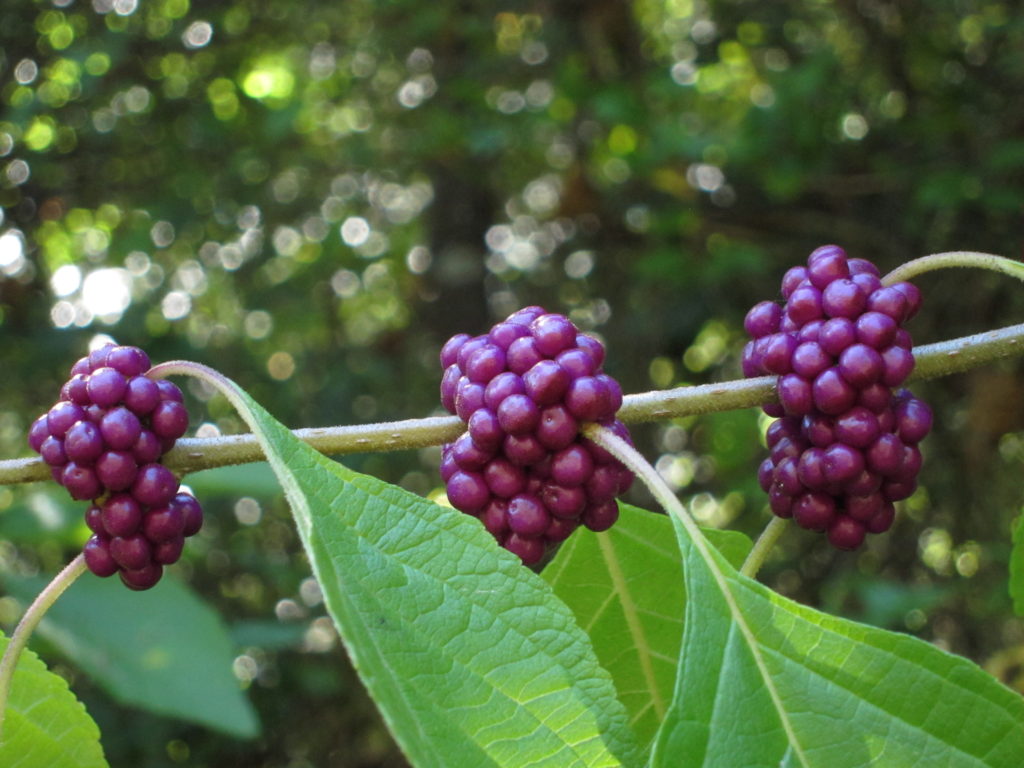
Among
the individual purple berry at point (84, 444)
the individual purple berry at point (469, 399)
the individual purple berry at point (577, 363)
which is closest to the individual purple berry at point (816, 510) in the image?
the individual purple berry at point (577, 363)

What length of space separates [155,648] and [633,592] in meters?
1.85

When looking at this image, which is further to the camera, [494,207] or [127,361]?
[494,207]

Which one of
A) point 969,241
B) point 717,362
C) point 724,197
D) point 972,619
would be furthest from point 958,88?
point 972,619

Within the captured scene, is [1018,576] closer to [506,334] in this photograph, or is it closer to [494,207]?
[506,334]

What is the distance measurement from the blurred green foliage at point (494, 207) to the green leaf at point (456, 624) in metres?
3.15

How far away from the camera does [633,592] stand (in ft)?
4.69

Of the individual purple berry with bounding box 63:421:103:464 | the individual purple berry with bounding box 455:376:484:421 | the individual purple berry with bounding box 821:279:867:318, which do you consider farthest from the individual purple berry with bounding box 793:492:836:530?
the individual purple berry with bounding box 63:421:103:464

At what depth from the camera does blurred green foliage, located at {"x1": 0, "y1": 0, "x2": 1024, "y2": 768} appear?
448cm

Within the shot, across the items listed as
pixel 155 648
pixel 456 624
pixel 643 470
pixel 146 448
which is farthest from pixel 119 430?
pixel 155 648

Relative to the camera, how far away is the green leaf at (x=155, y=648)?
8.80 ft

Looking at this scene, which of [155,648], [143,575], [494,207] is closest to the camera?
[143,575]

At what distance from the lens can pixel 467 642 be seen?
98cm

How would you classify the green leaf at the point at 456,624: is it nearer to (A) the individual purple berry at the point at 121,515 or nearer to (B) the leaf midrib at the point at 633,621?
(A) the individual purple berry at the point at 121,515

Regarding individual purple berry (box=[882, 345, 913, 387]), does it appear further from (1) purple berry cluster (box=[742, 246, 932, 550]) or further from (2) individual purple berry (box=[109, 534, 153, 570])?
(2) individual purple berry (box=[109, 534, 153, 570])
